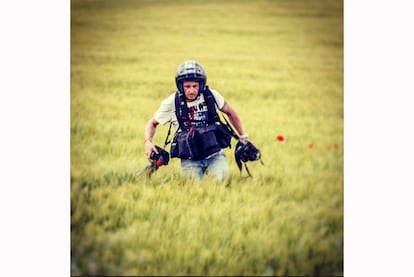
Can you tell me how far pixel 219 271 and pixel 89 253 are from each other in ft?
2.51

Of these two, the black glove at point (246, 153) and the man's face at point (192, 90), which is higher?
the man's face at point (192, 90)

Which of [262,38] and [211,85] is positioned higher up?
[262,38]

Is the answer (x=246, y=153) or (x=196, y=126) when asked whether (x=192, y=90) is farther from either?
(x=246, y=153)

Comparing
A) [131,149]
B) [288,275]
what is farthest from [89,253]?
[288,275]

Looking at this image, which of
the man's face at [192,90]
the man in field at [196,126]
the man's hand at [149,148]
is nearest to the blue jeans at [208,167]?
the man in field at [196,126]

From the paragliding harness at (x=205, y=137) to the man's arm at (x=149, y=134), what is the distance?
0.32 ft

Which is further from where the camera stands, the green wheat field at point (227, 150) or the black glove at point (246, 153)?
the black glove at point (246, 153)

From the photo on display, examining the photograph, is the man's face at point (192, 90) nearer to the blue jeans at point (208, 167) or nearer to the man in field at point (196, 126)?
the man in field at point (196, 126)

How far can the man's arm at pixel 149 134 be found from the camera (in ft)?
10.6

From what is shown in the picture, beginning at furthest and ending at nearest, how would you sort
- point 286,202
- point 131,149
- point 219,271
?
1. point 131,149
2. point 286,202
3. point 219,271

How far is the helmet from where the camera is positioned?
10.6ft

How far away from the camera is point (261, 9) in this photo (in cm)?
333

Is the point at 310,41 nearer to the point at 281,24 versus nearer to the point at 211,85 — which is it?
the point at 281,24

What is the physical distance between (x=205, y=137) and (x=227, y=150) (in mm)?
170
